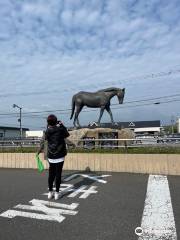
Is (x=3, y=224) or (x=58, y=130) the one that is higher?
(x=58, y=130)

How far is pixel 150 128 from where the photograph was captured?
6588 centimetres

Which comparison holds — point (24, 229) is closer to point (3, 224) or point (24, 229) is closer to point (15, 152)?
point (3, 224)

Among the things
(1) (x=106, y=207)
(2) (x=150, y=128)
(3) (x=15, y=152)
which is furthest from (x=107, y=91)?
(2) (x=150, y=128)

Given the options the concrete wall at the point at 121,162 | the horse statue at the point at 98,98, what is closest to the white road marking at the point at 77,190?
the concrete wall at the point at 121,162

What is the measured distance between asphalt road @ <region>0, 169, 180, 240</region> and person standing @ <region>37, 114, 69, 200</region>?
35 cm

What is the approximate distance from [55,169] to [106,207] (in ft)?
4.61

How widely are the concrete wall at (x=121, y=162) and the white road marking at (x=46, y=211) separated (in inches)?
205

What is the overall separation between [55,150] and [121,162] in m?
5.11

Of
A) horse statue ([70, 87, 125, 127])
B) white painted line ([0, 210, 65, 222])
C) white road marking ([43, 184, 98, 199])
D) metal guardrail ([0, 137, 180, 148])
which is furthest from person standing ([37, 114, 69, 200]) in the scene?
horse statue ([70, 87, 125, 127])

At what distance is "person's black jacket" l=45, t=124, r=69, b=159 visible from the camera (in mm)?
6922

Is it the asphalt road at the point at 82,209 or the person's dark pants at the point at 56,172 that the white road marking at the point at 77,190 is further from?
the person's dark pants at the point at 56,172

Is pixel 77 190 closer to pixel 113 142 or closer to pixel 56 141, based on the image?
pixel 56 141

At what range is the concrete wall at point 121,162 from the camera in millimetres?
10977

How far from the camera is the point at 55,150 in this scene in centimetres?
693
